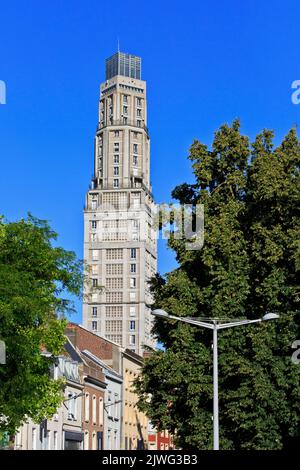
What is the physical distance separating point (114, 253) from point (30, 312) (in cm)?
15087

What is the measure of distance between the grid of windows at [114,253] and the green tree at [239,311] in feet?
472

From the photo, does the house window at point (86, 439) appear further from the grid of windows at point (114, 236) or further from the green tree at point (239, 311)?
the grid of windows at point (114, 236)

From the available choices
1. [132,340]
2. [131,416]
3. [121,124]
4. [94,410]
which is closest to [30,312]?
[94,410]

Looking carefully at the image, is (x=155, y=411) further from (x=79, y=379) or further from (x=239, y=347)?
(x=79, y=379)

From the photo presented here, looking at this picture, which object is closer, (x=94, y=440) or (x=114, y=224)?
(x=94, y=440)

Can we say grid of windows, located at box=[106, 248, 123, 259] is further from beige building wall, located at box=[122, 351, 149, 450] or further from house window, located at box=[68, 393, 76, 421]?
house window, located at box=[68, 393, 76, 421]

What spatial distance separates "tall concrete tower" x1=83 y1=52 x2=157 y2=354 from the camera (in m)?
182

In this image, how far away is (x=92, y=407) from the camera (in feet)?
243

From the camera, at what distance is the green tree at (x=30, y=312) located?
34062mm

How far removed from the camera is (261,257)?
37688mm

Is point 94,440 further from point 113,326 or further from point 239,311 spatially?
point 113,326

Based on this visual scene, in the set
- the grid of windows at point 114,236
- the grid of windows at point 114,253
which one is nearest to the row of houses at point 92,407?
the grid of windows at point 114,253

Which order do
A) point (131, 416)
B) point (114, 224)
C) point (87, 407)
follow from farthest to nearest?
point (114, 224) < point (131, 416) < point (87, 407)
